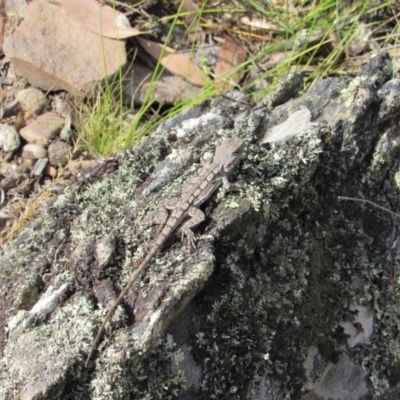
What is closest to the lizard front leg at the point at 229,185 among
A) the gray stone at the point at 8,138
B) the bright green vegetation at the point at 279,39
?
the bright green vegetation at the point at 279,39

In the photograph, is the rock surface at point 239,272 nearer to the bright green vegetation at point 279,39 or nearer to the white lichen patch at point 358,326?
the white lichen patch at point 358,326

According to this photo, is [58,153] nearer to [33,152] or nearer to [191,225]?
[33,152]

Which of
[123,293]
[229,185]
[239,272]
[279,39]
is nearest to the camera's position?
[123,293]

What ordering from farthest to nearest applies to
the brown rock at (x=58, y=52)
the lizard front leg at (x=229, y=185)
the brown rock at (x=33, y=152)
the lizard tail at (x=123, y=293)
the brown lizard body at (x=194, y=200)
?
1. the brown rock at (x=58, y=52)
2. the brown rock at (x=33, y=152)
3. the lizard front leg at (x=229, y=185)
4. the brown lizard body at (x=194, y=200)
5. the lizard tail at (x=123, y=293)

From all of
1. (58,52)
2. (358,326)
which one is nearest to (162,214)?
(358,326)

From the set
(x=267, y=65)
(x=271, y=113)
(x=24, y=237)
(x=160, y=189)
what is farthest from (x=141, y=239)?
(x=267, y=65)

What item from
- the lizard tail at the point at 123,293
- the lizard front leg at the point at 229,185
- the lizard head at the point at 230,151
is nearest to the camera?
the lizard tail at the point at 123,293
